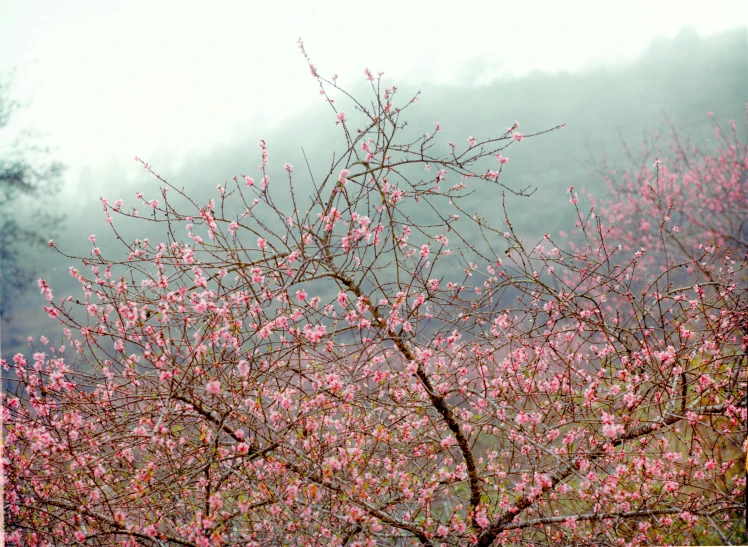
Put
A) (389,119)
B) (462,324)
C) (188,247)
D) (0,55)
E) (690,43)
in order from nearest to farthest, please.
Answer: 1. (188,247)
2. (389,119)
3. (462,324)
4. (0,55)
5. (690,43)

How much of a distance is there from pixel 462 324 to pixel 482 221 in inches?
20.3

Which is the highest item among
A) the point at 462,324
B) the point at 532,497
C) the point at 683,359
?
the point at 462,324

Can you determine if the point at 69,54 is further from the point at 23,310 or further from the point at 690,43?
the point at 690,43

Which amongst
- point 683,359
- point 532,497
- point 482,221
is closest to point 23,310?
point 482,221

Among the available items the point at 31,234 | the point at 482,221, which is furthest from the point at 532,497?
the point at 31,234

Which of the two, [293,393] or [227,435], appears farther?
[293,393]

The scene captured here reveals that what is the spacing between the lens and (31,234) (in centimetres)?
241

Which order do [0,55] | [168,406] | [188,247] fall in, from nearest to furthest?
[168,406]
[188,247]
[0,55]

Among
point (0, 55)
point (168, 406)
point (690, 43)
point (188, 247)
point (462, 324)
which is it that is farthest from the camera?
point (690, 43)

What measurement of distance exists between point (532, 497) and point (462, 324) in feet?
2.36

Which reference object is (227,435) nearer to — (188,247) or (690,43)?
(188,247)

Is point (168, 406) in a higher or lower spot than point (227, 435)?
lower

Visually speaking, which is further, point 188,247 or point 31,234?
point 31,234

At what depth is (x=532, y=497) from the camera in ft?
6.17
